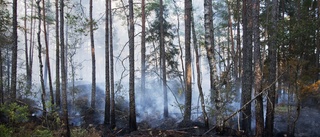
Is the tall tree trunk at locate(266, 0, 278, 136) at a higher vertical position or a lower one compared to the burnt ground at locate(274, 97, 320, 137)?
higher

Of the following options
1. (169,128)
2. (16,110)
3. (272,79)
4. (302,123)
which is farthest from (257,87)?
(302,123)

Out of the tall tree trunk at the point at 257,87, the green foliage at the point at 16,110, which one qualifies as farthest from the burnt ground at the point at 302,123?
the green foliage at the point at 16,110

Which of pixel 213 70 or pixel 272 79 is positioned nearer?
pixel 213 70

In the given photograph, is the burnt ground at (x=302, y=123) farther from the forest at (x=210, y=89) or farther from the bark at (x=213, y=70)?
the bark at (x=213, y=70)

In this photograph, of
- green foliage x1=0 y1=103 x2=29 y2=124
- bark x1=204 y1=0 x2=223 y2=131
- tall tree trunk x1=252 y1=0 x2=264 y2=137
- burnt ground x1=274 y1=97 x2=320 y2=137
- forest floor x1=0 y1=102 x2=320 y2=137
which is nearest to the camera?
green foliage x1=0 y1=103 x2=29 y2=124

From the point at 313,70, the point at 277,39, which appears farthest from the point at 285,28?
the point at 313,70

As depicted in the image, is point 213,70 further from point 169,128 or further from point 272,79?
point 169,128

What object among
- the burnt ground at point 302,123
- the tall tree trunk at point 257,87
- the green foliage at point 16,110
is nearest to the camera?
the green foliage at point 16,110

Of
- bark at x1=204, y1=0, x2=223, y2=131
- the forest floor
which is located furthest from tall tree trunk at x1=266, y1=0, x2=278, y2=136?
bark at x1=204, y1=0, x2=223, y2=131

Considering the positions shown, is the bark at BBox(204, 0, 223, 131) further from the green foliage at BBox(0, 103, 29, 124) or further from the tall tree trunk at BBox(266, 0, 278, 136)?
the green foliage at BBox(0, 103, 29, 124)

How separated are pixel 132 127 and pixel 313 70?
1102 cm

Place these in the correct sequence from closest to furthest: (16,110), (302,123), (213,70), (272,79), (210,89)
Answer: (16,110) → (213,70) → (272,79) → (210,89) → (302,123)

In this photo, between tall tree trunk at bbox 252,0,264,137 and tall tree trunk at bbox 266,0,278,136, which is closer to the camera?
tall tree trunk at bbox 252,0,264,137

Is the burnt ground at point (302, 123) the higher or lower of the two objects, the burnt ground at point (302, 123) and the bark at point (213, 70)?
the lower
